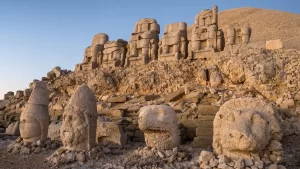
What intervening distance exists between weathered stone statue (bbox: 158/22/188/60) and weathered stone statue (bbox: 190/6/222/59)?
2.00 feet

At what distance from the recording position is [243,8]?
133 ft

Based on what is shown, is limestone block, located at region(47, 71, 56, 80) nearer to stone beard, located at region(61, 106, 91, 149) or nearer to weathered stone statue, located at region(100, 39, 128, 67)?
weathered stone statue, located at region(100, 39, 128, 67)

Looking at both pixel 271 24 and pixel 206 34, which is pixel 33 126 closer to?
pixel 206 34

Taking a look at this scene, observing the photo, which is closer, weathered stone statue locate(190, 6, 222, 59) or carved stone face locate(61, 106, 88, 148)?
carved stone face locate(61, 106, 88, 148)

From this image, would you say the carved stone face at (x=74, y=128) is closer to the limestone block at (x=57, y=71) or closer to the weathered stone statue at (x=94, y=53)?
the weathered stone statue at (x=94, y=53)

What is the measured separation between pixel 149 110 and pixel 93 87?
33.1ft

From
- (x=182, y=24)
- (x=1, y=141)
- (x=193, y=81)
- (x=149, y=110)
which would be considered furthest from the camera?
(x=182, y=24)

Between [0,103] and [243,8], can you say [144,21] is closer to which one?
[0,103]

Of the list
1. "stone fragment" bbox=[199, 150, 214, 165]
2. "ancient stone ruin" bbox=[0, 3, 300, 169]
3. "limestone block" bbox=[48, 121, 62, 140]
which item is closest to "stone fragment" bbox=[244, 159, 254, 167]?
"ancient stone ruin" bbox=[0, 3, 300, 169]

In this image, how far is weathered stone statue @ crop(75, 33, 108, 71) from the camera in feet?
60.5

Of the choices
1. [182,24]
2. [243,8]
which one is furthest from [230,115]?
[243,8]

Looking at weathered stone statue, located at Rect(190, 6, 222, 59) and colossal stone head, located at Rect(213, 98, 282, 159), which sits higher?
weathered stone statue, located at Rect(190, 6, 222, 59)

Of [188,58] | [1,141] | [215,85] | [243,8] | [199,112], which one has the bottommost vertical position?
[1,141]

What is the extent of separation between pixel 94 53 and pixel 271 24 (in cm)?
1711
